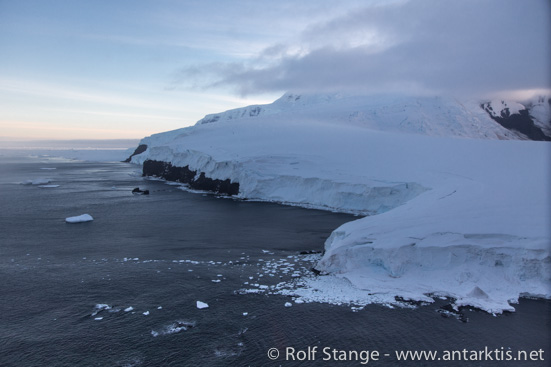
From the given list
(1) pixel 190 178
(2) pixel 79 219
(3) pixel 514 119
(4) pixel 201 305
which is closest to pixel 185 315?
(4) pixel 201 305

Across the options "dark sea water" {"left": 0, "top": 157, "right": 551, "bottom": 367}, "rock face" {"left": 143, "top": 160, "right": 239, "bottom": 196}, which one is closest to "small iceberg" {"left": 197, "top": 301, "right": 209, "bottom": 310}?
"dark sea water" {"left": 0, "top": 157, "right": 551, "bottom": 367}

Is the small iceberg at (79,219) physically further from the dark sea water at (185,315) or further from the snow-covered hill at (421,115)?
the snow-covered hill at (421,115)

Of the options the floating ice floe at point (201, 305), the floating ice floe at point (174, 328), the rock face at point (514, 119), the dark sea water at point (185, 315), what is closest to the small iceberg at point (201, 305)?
the floating ice floe at point (201, 305)

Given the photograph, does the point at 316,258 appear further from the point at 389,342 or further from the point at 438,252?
the point at 389,342

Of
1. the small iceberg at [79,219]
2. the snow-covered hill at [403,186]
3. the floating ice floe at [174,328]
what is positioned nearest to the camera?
the floating ice floe at [174,328]

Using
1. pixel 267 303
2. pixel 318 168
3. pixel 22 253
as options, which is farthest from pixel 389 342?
pixel 318 168

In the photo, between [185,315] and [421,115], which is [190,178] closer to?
[185,315]
